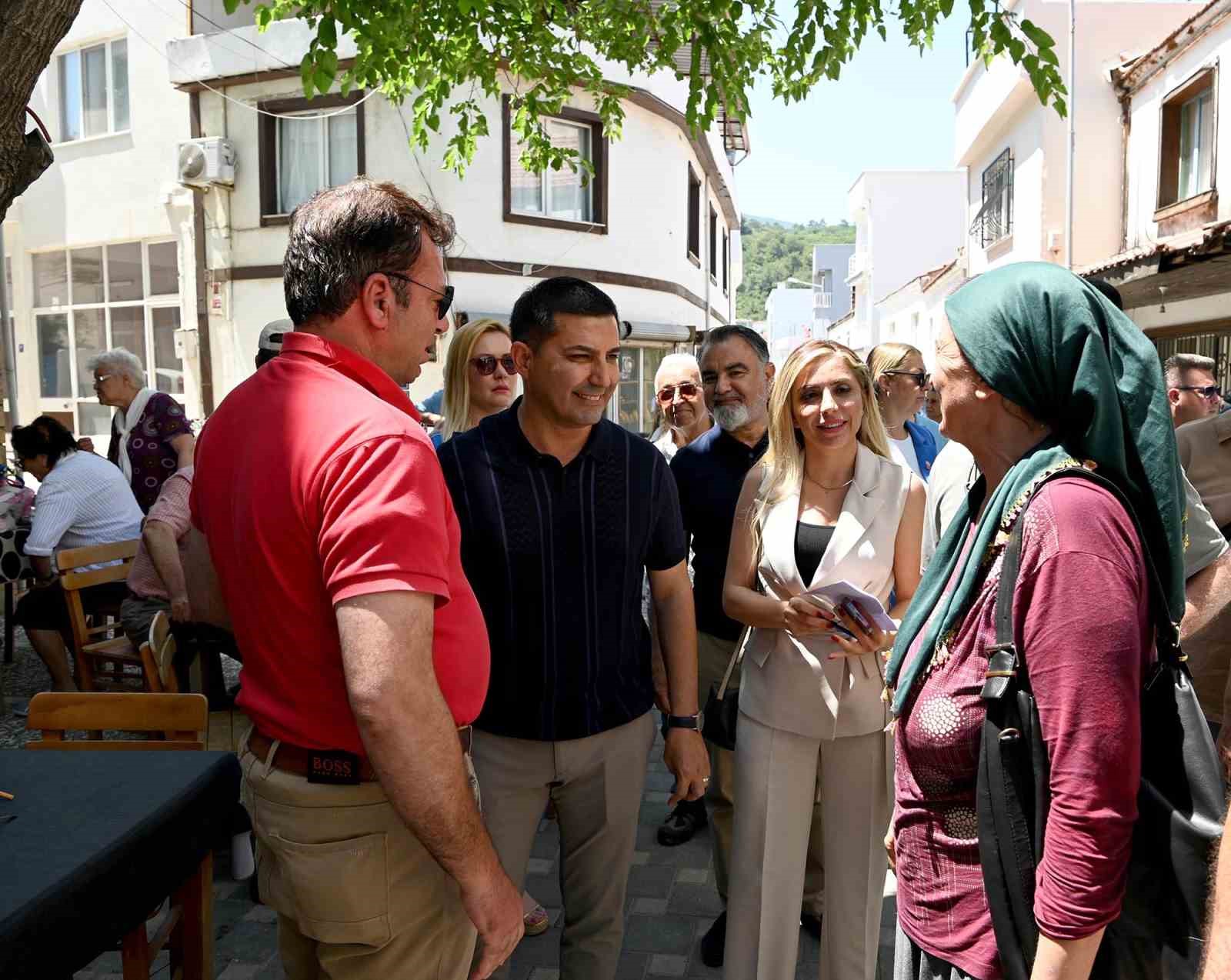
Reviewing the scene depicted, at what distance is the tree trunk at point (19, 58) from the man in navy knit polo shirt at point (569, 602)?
1.98 metres

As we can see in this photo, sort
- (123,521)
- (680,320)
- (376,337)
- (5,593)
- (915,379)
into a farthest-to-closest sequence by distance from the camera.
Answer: (680,320)
(5,593)
(123,521)
(915,379)
(376,337)

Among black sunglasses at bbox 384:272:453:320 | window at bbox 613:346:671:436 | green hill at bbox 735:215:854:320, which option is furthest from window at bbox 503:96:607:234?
green hill at bbox 735:215:854:320

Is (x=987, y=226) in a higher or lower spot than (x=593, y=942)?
higher

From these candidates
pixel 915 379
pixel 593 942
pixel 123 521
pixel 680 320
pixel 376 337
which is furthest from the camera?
pixel 680 320

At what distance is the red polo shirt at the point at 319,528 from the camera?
63.4 inches

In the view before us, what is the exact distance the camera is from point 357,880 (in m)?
1.78

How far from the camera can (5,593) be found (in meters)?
7.41

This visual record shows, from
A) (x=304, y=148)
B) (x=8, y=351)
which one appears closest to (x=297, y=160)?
(x=304, y=148)

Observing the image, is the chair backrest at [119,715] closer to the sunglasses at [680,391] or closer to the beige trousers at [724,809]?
the beige trousers at [724,809]

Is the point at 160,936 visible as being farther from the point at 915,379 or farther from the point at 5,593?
the point at 5,593

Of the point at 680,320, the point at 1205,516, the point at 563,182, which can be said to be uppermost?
the point at 563,182

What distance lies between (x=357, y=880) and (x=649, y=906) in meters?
2.17

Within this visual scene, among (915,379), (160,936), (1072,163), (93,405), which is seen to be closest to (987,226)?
(1072,163)

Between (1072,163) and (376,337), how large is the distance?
50.5ft
